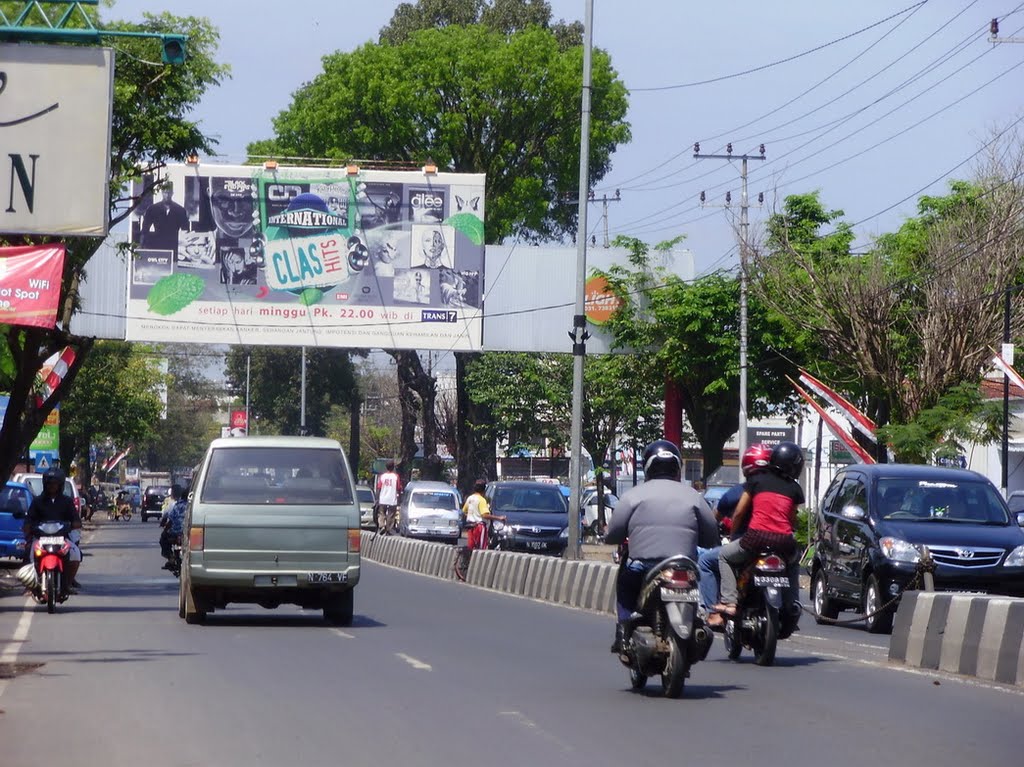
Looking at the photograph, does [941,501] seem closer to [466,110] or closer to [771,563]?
[771,563]

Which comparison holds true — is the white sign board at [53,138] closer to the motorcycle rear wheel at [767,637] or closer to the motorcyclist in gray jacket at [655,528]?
the motorcyclist in gray jacket at [655,528]

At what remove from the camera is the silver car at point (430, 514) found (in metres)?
46.0

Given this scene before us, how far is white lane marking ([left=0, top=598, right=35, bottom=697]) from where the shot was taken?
1382cm

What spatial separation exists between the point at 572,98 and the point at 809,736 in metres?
45.8

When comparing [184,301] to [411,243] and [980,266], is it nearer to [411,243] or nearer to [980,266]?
[411,243]

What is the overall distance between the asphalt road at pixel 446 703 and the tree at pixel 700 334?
2726 centimetres

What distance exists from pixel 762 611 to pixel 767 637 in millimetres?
257

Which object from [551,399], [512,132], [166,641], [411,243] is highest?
[512,132]

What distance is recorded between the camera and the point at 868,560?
→ 19094mm

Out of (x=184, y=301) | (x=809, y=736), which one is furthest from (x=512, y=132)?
(x=809, y=736)

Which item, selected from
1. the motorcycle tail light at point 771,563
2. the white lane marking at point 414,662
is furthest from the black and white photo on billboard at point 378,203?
the motorcycle tail light at point 771,563

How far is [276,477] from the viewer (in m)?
17.9

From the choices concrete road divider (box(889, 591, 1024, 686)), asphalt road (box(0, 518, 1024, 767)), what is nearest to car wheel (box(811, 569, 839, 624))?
asphalt road (box(0, 518, 1024, 767))

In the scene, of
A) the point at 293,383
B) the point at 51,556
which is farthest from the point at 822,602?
the point at 293,383
